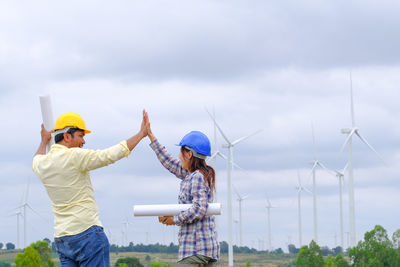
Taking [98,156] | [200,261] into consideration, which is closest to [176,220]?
[200,261]

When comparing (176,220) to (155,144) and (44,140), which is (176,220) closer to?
(155,144)

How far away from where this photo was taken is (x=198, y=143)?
12.9 m

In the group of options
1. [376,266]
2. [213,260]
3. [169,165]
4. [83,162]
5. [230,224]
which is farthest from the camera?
[376,266]

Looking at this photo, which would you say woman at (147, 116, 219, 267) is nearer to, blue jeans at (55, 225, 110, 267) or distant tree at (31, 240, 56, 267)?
blue jeans at (55, 225, 110, 267)

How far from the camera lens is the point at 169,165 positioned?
45.9 ft

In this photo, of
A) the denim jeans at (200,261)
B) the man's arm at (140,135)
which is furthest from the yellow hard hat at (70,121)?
the denim jeans at (200,261)

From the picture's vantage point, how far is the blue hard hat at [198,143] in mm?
12852

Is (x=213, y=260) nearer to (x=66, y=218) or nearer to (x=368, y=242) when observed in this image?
(x=66, y=218)

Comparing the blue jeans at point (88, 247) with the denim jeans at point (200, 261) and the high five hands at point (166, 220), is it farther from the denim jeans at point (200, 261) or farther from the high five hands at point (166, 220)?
the denim jeans at point (200, 261)

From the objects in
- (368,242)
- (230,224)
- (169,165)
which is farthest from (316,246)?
(169,165)

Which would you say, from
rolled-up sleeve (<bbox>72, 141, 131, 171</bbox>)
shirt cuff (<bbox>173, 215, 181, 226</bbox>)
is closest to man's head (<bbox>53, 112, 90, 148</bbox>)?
rolled-up sleeve (<bbox>72, 141, 131, 171</bbox>)

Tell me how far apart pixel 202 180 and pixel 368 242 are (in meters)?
150

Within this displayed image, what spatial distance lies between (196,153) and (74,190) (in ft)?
6.61

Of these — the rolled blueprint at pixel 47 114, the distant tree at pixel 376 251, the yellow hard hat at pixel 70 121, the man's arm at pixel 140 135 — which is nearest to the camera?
the man's arm at pixel 140 135
